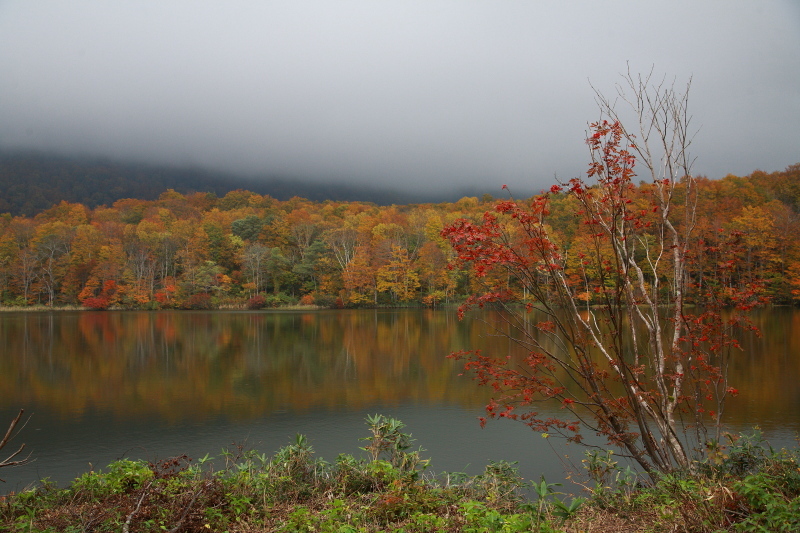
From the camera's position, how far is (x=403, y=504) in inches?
149

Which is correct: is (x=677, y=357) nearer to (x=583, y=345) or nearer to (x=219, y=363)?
(x=583, y=345)

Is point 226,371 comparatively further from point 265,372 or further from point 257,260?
point 257,260

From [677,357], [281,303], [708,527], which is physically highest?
[677,357]

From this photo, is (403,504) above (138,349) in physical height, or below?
above

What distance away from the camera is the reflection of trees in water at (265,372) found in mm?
10516

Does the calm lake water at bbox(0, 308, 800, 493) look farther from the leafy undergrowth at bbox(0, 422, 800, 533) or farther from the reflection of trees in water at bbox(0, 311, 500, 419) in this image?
the leafy undergrowth at bbox(0, 422, 800, 533)

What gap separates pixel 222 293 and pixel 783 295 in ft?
157

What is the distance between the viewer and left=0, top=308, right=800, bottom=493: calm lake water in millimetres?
7449

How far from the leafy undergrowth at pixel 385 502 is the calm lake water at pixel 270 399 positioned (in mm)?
2044

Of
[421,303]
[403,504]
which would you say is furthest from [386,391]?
[421,303]

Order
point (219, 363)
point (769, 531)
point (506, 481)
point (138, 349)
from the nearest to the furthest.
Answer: point (769, 531), point (506, 481), point (219, 363), point (138, 349)

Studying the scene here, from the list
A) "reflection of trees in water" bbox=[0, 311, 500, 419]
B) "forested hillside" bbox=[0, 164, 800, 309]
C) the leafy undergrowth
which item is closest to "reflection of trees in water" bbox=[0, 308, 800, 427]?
"reflection of trees in water" bbox=[0, 311, 500, 419]

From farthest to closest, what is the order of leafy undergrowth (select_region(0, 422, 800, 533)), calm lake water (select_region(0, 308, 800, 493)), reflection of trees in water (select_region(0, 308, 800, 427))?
reflection of trees in water (select_region(0, 308, 800, 427)), calm lake water (select_region(0, 308, 800, 493)), leafy undergrowth (select_region(0, 422, 800, 533))

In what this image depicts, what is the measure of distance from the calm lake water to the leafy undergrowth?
6.70 feet
